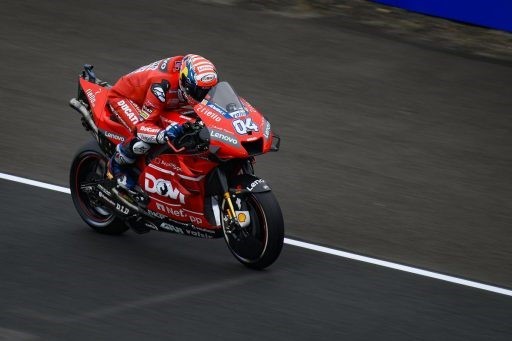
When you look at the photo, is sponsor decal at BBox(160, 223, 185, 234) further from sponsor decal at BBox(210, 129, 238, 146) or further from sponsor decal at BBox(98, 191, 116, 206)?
sponsor decal at BBox(210, 129, 238, 146)

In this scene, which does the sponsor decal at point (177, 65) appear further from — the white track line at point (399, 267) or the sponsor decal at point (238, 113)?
the white track line at point (399, 267)

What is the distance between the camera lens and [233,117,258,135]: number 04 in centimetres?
798

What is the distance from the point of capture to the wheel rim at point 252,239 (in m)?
8.20

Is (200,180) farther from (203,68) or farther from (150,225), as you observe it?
(203,68)

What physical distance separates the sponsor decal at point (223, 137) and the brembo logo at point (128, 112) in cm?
105

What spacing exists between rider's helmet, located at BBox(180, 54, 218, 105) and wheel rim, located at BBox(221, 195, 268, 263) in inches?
35.5

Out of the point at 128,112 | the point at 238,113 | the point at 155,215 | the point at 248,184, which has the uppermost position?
the point at 238,113

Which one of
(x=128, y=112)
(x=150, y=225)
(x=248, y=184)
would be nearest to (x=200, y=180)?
(x=248, y=184)

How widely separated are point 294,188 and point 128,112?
7.41ft

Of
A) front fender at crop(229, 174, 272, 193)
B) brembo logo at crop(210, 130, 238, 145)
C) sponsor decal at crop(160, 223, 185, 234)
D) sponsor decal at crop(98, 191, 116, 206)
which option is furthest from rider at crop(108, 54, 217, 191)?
front fender at crop(229, 174, 272, 193)

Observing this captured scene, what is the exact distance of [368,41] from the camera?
1443 centimetres

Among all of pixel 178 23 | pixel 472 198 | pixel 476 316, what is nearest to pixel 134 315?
pixel 476 316

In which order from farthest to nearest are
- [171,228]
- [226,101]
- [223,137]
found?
[171,228] < [226,101] < [223,137]

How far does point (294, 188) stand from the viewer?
1046 cm
